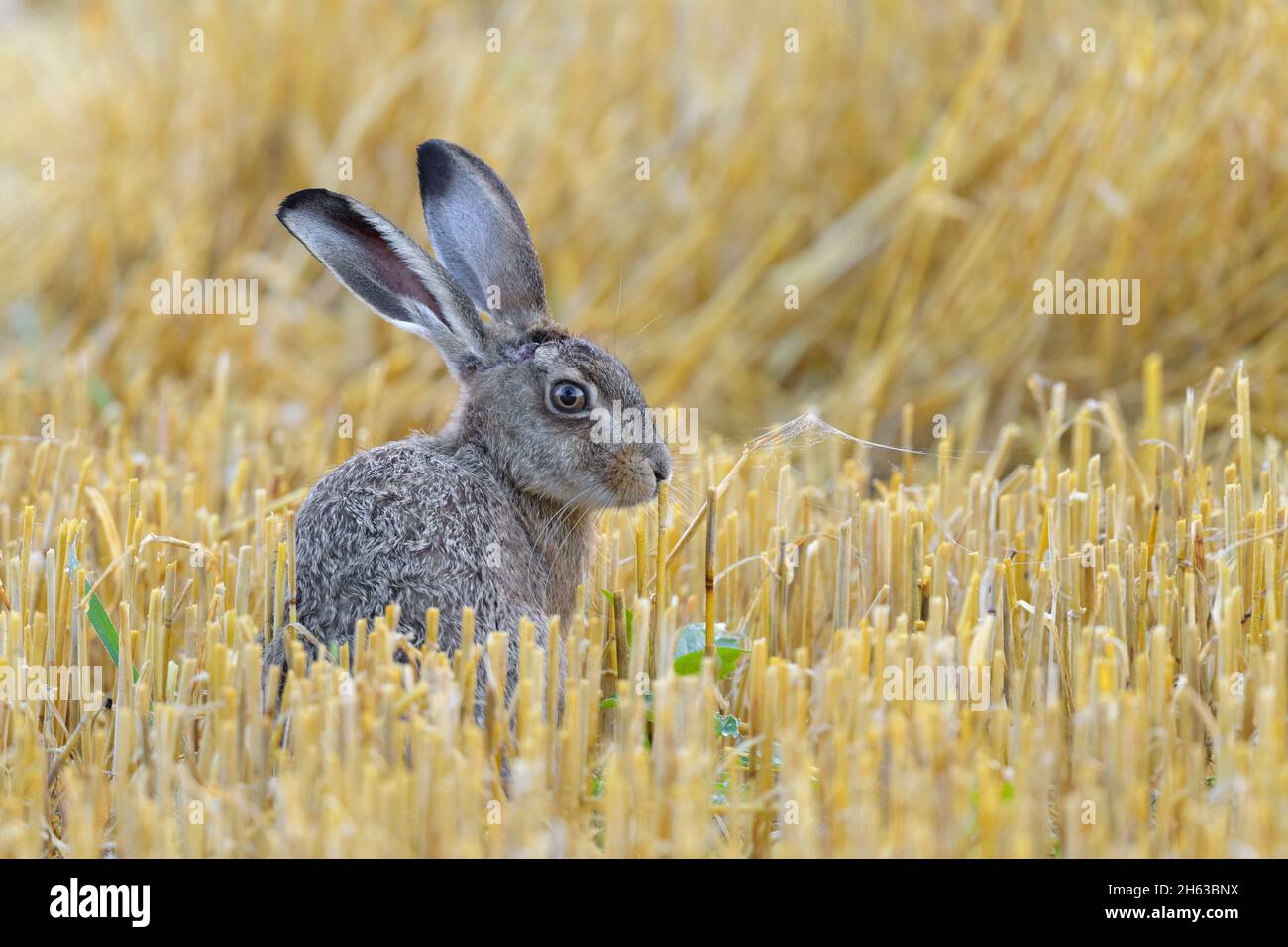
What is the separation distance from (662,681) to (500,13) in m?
6.39

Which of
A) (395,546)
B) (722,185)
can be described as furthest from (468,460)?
(722,185)

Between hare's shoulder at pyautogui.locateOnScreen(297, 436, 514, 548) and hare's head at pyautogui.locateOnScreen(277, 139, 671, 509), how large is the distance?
166 mm

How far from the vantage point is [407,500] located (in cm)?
315

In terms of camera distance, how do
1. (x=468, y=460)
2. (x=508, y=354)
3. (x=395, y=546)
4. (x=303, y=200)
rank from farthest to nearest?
(x=508, y=354)
(x=468, y=460)
(x=303, y=200)
(x=395, y=546)

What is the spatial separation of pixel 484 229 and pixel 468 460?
637mm

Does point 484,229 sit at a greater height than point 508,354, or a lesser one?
greater

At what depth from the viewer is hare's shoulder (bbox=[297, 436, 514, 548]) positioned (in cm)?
311

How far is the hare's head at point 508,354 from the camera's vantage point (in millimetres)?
3408

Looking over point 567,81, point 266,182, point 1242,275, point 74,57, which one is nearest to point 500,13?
point 567,81

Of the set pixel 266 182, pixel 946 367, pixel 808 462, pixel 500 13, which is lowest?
pixel 808 462

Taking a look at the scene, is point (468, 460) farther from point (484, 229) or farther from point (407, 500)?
point (484, 229)

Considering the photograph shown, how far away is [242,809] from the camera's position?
93.0 inches

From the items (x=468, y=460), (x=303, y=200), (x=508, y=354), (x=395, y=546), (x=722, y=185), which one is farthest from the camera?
(x=722, y=185)
